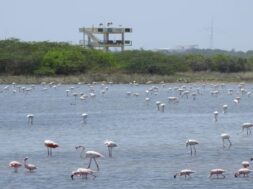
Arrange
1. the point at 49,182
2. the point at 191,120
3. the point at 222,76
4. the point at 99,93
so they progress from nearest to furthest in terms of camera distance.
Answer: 1. the point at 49,182
2. the point at 191,120
3. the point at 99,93
4. the point at 222,76

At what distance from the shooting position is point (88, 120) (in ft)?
129

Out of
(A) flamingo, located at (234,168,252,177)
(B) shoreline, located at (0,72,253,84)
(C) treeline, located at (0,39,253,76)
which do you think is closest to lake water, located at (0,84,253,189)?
(A) flamingo, located at (234,168,252,177)

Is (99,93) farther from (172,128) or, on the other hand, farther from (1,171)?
(1,171)


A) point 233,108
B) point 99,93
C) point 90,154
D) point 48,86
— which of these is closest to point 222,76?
point 48,86

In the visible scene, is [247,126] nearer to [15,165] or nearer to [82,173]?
[15,165]

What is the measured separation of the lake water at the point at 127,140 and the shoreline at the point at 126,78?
23.5 metres

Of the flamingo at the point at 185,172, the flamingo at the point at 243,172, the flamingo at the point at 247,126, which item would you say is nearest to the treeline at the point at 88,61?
the flamingo at the point at 247,126

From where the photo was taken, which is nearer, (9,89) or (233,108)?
(233,108)

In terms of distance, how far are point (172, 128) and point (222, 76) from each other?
50.2 metres

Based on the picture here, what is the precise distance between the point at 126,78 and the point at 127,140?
164 ft

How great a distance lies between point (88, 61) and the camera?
8788cm

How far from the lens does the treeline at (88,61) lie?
279 ft

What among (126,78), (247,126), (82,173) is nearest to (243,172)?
(82,173)

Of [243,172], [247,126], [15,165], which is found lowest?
[15,165]
